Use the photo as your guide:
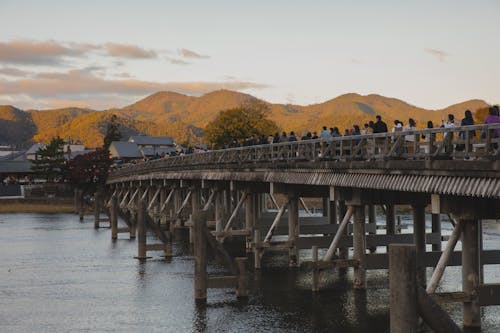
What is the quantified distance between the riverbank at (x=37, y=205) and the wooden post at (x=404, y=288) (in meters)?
96.4

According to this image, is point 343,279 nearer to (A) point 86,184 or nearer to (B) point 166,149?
(A) point 86,184

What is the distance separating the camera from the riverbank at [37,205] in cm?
10531

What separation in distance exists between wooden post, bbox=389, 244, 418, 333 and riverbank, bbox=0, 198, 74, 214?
96.4 meters

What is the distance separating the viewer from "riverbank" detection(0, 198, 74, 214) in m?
105

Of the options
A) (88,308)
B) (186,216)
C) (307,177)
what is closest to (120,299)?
(88,308)

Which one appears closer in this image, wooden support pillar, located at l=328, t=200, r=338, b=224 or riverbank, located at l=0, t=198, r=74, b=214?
wooden support pillar, located at l=328, t=200, r=338, b=224

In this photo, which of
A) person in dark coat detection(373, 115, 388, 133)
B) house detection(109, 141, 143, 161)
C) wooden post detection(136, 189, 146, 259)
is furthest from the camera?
house detection(109, 141, 143, 161)

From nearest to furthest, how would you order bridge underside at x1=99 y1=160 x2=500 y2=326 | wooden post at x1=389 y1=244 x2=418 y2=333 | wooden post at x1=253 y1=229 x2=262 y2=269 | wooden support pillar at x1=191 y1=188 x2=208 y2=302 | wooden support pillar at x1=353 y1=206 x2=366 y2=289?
wooden post at x1=389 y1=244 x2=418 y2=333 → bridge underside at x1=99 y1=160 x2=500 y2=326 → wooden support pillar at x1=191 y1=188 x2=208 y2=302 → wooden support pillar at x1=353 y1=206 x2=366 y2=289 → wooden post at x1=253 y1=229 x2=262 y2=269

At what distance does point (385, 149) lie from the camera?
82.1 feet

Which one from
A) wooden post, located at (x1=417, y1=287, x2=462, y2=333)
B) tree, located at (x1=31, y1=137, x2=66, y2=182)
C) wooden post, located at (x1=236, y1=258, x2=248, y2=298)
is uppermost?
tree, located at (x1=31, y1=137, x2=66, y2=182)

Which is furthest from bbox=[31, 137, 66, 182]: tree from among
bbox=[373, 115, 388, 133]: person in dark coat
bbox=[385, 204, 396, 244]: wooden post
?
bbox=[373, 115, 388, 133]: person in dark coat

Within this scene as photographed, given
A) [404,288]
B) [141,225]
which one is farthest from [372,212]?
[404,288]

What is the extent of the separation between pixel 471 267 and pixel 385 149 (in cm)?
487

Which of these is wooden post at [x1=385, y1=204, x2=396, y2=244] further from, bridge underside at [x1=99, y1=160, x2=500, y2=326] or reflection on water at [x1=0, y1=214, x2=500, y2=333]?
reflection on water at [x1=0, y1=214, x2=500, y2=333]
